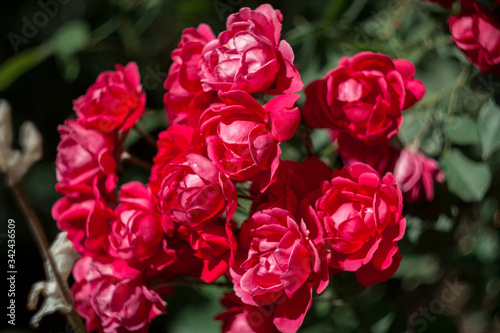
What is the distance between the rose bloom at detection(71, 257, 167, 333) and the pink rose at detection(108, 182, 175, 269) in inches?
1.1

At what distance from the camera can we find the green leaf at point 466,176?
3.01 feet

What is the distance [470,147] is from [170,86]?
583mm

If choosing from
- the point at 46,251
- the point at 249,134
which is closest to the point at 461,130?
the point at 249,134

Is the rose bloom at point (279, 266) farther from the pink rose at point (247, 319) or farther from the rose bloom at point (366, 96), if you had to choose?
the rose bloom at point (366, 96)

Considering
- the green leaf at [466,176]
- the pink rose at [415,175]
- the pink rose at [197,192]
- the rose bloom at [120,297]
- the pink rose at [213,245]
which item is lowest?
the green leaf at [466,176]

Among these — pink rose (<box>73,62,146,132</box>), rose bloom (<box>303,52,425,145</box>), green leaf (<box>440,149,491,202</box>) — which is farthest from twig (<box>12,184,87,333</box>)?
green leaf (<box>440,149,491,202</box>)

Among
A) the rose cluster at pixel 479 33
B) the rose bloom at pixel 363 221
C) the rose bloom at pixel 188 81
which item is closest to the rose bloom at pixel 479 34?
the rose cluster at pixel 479 33

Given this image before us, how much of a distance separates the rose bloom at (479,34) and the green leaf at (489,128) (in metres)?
0.07

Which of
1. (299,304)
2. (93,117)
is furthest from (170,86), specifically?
(299,304)

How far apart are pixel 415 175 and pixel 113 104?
55 cm

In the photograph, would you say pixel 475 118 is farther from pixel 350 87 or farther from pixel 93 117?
pixel 93 117

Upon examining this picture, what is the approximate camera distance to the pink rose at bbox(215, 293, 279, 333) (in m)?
0.75

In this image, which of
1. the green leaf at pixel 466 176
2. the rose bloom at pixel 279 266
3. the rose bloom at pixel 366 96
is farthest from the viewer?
the green leaf at pixel 466 176

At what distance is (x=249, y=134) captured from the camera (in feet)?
2.19
